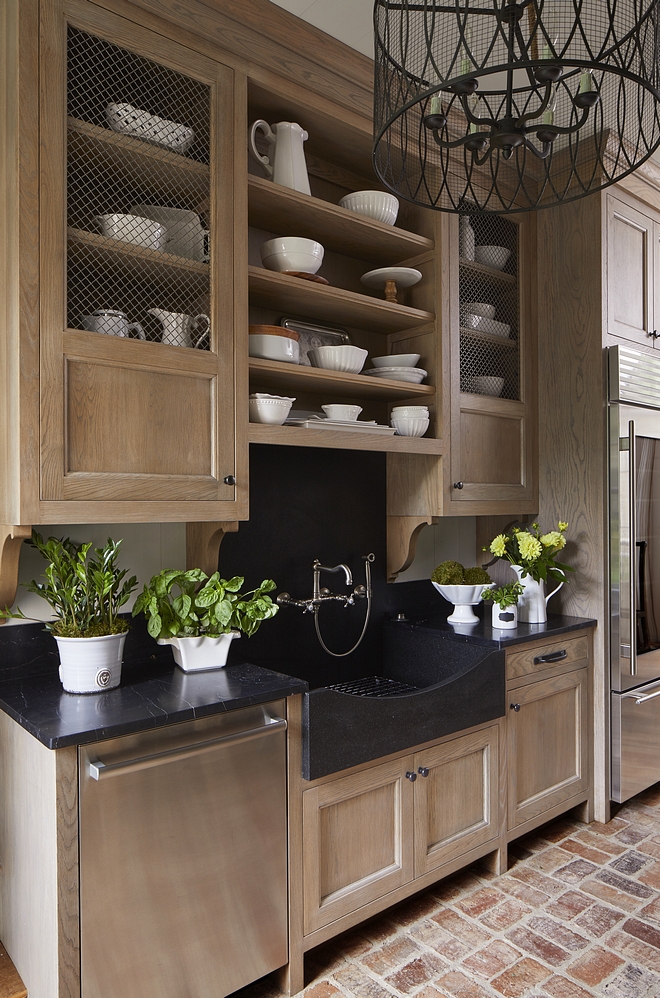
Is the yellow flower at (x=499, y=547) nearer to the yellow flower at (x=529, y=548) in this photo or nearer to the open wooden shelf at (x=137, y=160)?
the yellow flower at (x=529, y=548)

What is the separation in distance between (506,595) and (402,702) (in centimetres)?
71

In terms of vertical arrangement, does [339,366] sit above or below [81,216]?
below

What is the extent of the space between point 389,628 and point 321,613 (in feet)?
1.11

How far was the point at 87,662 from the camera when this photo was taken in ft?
5.55

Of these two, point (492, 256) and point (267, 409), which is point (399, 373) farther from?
point (492, 256)

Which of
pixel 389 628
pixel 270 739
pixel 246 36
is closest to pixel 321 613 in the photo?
pixel 389 628

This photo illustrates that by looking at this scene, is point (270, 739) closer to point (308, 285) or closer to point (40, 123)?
point (308, 285)

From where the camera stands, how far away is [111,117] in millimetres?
1702

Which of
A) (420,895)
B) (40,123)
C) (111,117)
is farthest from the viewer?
(420,895)

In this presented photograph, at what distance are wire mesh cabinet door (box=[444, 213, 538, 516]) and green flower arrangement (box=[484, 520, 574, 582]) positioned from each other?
152 millimetres

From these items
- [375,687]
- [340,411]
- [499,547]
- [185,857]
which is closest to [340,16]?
[340,411]

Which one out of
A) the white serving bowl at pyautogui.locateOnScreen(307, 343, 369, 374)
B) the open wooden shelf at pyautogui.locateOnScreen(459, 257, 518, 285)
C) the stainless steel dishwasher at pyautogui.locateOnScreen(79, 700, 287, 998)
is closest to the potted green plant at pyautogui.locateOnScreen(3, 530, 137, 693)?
the stainless steel dishwasher at pyautogui.locateOnScreen(79, 700, 287, 998)

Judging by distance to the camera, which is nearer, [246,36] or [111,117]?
[111,117]

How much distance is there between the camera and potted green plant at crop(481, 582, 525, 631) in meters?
2.53
